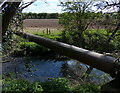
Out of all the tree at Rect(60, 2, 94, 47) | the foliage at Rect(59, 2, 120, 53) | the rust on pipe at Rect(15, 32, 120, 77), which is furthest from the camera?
the tree at Rect(60, 2, 94, 47)

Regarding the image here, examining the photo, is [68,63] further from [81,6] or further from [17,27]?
[17,27]

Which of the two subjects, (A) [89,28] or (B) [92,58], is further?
(A) [89,28]

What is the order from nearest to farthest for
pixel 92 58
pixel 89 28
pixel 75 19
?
1. pixel 92 58
2. pixel 89 28
3. pixel 75 19

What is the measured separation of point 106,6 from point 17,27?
1.69 meters

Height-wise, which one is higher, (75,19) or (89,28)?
(75,19)

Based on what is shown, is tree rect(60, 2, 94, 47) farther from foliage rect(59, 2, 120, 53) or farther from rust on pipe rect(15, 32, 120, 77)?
rust on pipe rect(15, 32, 120, 77)

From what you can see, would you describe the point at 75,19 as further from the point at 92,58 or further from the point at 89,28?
the point at 92,58

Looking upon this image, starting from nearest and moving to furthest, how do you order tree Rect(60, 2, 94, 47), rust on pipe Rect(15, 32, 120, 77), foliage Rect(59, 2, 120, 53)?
rust on pipe Rect(15, 32, 120, 77)
foliage Rect(59, 2, 120, 53)
tree Rect(60, 2, 94, 47)

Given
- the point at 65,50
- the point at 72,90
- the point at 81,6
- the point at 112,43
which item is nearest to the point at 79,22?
the point at 81,6

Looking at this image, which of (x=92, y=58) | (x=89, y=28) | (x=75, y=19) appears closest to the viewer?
(x=92, y=58)

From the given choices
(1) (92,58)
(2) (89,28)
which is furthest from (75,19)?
(1) (92,58)

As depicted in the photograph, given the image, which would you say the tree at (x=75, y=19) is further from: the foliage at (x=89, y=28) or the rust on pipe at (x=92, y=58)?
the rust on pipe at (x=92, y=58)

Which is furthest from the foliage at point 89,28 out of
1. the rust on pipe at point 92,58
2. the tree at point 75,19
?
the rust on pipe at point 92,58

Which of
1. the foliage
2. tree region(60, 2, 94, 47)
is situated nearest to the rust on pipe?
the foliage
